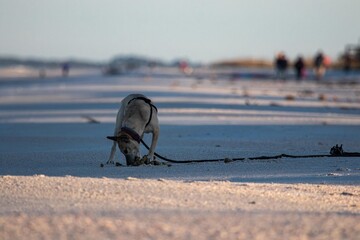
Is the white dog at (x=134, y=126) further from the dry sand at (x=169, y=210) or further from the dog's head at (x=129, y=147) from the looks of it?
the dry sand at (x=169, y=210)

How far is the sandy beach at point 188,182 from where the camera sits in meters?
8.46

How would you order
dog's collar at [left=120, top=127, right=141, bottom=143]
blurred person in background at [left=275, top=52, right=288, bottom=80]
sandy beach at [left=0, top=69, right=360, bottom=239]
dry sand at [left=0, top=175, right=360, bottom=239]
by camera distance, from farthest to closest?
blurred person in background at [left=275, top=52, right=288, bottom=80]
dog's collar at [left=120, top=127, right=141, bottom=143]
sandy beach at [left=0, top=69, right=360, bottom=239]
dry sand at [left=0, top=175, right=360, bottom=239]

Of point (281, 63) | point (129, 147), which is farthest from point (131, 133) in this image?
point (281, 63)

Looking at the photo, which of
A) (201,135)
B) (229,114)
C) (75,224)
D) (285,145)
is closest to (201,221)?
(75,224)

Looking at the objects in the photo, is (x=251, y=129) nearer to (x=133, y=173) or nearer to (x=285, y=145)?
(x=285, y=145)

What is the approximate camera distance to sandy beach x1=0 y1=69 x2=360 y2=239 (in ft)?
27.8

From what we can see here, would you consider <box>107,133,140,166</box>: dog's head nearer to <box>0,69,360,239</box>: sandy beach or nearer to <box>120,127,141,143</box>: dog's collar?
<box>120,127,141,143</box>: dog's collar

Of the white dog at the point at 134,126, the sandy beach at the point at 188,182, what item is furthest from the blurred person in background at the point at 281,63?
the white dog at the point at 134,126

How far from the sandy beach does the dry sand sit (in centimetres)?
1

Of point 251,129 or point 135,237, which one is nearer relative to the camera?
point 135,237

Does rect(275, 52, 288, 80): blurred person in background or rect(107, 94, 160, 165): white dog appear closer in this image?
rect(107, 94, 160, 165): white dog

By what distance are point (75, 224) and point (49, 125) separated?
15868 millimetres

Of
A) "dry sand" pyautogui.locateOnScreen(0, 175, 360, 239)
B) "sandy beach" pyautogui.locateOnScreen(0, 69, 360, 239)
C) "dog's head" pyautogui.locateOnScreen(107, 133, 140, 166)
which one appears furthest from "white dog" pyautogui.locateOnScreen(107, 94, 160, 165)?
"dry sand" pyautogui.locateOnScreen(0, 175, 360, 239)

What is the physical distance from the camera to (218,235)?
812 centimetres
